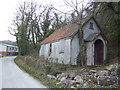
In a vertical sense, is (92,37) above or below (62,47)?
above

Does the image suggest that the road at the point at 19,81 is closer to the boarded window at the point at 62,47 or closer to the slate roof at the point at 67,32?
the boarded window at the point at 62,47

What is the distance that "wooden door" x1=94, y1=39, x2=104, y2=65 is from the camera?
20.7m

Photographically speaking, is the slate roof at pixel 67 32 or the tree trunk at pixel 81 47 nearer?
the tree trunk at pixel 81 47

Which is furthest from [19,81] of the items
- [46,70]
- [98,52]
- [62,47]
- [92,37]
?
[98,52]

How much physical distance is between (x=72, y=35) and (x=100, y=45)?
4057mm

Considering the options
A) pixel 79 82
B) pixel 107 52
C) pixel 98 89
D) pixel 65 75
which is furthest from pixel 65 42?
pixel 98 89

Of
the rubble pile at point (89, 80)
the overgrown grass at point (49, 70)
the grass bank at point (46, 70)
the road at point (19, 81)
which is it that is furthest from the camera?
the overgrown grass at point (49, 70)

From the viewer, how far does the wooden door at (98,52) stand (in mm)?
20697

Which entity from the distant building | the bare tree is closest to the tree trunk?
the bare tree

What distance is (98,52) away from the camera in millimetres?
21062

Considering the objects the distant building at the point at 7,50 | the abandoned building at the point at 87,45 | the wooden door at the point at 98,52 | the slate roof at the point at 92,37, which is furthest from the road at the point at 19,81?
the distant building at the point at 7,50

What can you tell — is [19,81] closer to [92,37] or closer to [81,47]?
[81,47]

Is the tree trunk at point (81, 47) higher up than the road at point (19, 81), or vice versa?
the tree trunk at point (81, 47)

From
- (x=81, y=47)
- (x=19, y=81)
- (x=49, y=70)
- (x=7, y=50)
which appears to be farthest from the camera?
(x=7, y=50)
